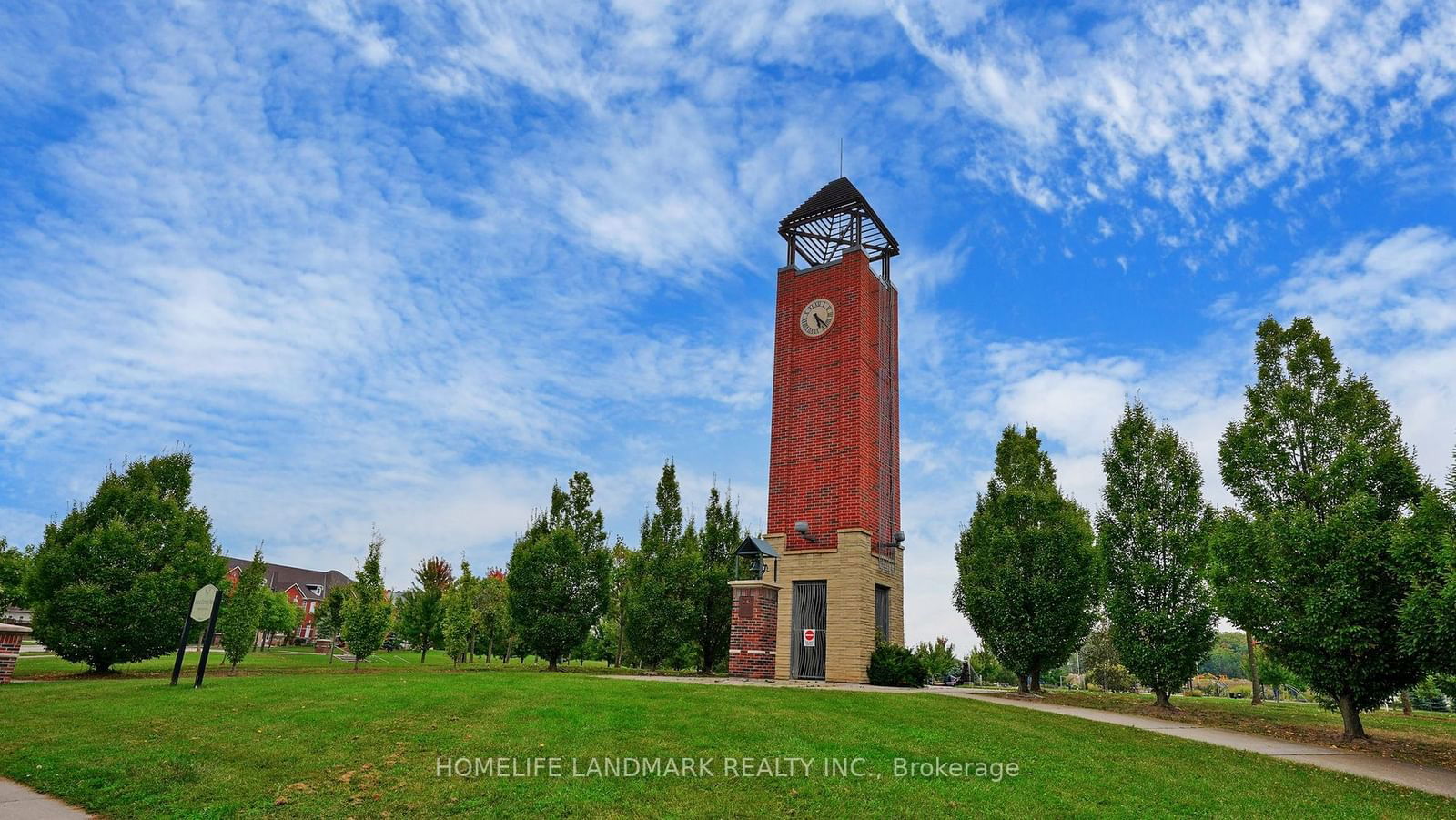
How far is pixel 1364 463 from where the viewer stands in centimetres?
1659

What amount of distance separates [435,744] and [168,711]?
20.7 ft

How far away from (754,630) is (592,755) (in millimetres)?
16756

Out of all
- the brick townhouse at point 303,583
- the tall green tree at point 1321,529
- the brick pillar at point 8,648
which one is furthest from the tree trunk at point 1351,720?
the brick townhouse at point 303,583

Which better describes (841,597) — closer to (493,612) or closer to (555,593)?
(555,593)

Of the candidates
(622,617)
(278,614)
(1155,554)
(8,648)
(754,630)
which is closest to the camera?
(8,648)

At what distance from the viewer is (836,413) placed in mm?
Answer: 28047

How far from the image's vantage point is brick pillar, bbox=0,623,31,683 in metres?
19.1

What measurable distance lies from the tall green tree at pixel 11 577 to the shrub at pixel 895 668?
36.7 metres

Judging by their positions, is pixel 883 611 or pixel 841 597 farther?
pixel 883 611

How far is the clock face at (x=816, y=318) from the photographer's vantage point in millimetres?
29172

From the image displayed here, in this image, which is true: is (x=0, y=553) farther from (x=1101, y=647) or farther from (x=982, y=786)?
(x=1101, y=647)

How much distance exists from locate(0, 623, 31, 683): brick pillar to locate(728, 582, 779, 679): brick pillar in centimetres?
1975

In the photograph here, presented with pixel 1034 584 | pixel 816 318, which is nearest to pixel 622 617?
pixel 816 318

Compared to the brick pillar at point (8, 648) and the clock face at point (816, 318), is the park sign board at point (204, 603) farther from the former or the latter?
the clock face at point (816, 318)
